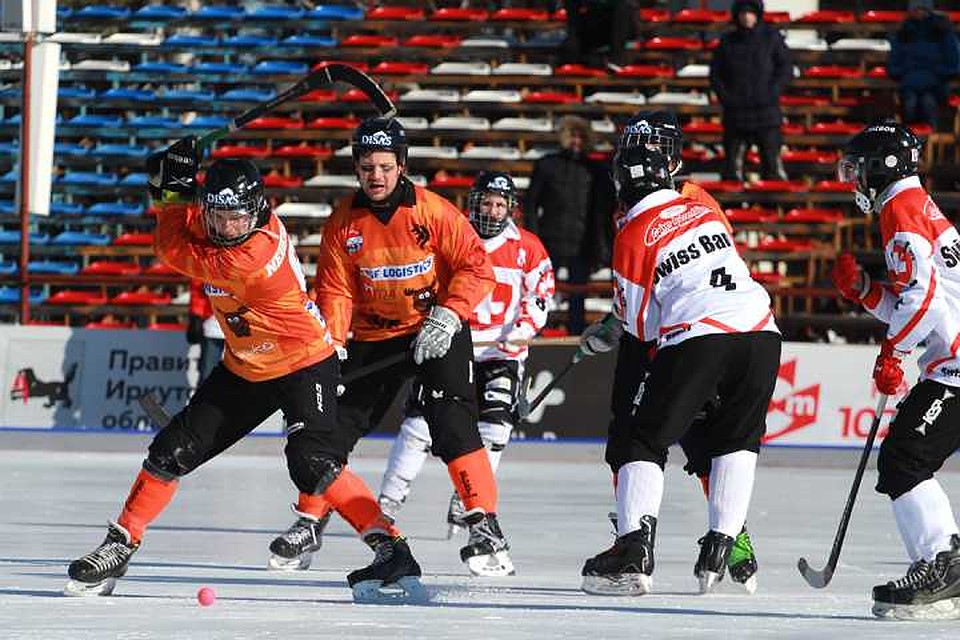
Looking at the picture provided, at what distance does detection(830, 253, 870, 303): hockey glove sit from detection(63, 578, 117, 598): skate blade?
2360 mm

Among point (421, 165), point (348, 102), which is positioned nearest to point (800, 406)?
point (421, 165)

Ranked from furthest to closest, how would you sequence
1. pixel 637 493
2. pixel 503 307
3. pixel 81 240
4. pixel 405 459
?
pixel 81 240
pixel 503 307
pixel 405 459
pixel 637 493

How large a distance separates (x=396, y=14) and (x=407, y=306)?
44.1 ft

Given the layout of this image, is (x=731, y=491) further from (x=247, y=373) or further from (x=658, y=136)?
(x=247, y=373)

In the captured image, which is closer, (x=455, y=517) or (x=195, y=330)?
(x=455, y=517)

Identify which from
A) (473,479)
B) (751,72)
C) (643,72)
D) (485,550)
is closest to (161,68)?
(643,72)

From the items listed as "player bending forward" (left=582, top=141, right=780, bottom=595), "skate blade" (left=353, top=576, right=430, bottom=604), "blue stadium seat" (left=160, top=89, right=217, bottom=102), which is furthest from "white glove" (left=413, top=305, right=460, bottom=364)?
"blue stadium seat" (left=160, top=89, right=217, bottom=102)

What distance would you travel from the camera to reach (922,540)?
5715 mm

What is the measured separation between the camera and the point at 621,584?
5.99 metres

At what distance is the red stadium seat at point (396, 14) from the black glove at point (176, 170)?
13854 millimetres

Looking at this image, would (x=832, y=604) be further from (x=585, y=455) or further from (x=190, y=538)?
(x=585, y=455)

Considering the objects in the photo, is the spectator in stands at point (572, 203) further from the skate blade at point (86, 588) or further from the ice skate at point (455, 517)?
the skate blade at point (86, 588)

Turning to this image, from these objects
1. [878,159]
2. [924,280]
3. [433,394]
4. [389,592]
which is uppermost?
[878,159]

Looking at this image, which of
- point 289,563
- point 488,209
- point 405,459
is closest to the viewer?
point 289,563
